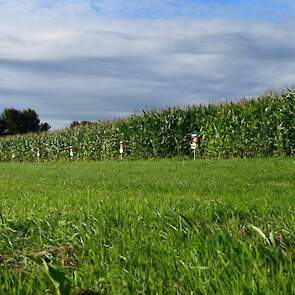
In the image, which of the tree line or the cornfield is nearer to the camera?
the cornfield

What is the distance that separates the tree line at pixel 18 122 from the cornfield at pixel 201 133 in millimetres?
43801

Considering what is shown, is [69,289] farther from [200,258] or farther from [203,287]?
[200,258]

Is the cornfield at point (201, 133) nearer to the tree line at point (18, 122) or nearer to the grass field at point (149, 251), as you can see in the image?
the grass field at point (149, 251)

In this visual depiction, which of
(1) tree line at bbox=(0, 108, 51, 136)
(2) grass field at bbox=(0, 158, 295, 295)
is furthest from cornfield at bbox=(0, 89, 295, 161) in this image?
(1) tree line at bbox=(0, 108, 51, 136)

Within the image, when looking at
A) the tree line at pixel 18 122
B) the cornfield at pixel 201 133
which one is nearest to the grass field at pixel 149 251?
the cornfield at pixel 201 133

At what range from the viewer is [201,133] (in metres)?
28.0

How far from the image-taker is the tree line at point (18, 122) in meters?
85.9

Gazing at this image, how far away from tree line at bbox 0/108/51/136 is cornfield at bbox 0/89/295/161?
144 ft

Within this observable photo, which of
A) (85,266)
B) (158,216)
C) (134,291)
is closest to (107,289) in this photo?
(134,291)

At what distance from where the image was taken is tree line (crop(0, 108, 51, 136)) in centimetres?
8588

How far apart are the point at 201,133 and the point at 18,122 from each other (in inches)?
2455

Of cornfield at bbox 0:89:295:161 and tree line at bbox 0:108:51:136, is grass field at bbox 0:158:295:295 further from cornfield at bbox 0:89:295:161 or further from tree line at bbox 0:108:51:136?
tree line at bbox 0:108:51:136

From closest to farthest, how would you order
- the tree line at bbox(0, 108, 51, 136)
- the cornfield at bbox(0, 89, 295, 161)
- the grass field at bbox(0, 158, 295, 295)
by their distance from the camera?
the grass field at bbox(0, 158, 295, 295)
the cornfield at bbox(0, 89, 295, 161)
the tree line at bbox(0, 108, 51, 136)

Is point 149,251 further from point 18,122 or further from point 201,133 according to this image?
point 18,122
